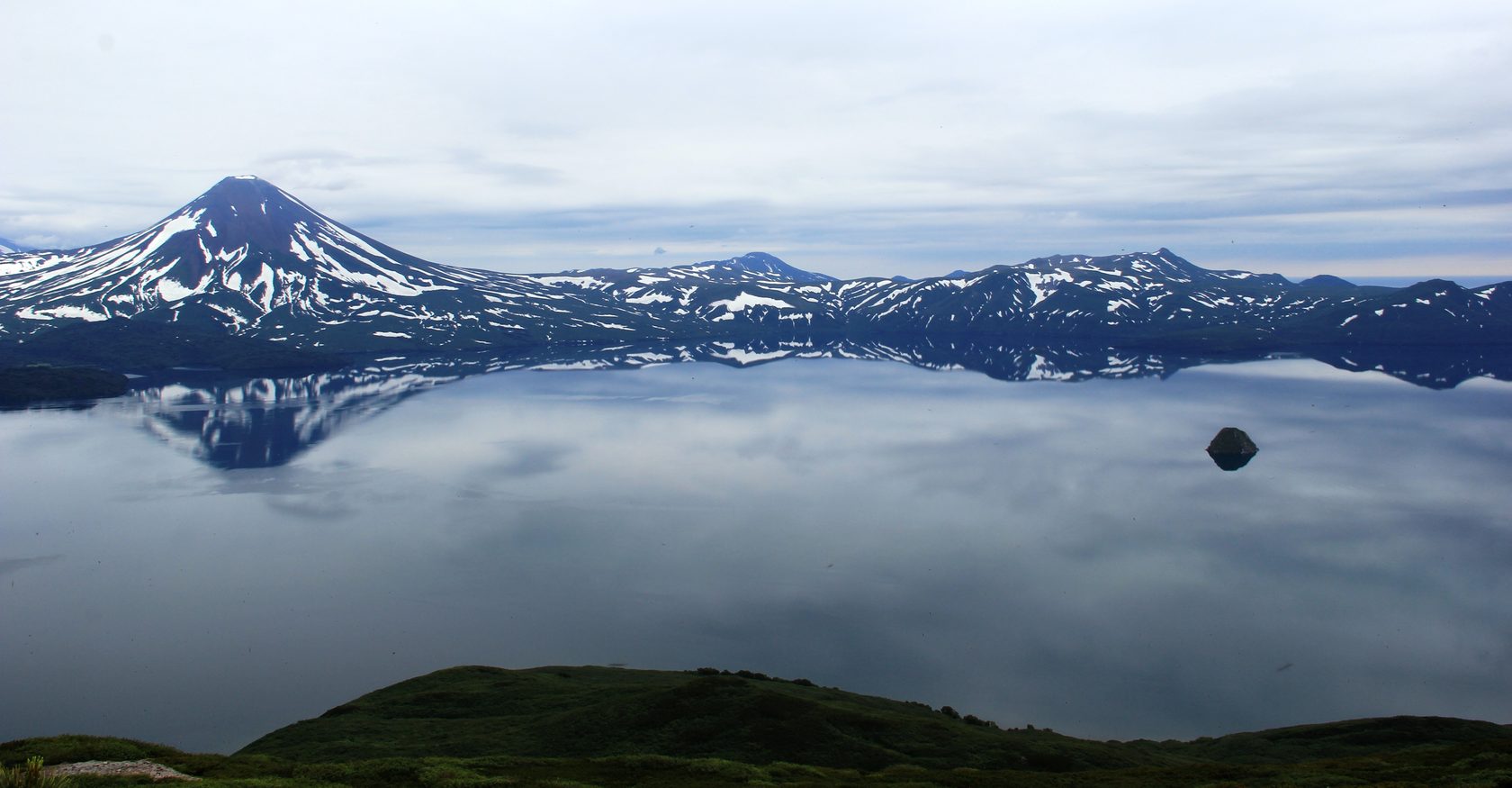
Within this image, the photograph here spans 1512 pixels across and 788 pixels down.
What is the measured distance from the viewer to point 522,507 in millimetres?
100000

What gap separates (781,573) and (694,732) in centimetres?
3403

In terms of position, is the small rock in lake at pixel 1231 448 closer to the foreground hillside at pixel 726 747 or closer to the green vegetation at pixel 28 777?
the foreground hillside at pixel 726 747

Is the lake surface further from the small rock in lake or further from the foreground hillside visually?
the foreground hillside

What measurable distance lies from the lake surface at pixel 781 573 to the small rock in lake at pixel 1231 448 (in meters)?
2.80

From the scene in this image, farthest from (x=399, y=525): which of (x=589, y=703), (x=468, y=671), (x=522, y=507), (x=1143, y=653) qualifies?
(x=1143, y=653)

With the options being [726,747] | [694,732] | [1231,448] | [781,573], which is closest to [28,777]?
[694,732]

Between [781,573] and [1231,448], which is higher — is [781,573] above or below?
below

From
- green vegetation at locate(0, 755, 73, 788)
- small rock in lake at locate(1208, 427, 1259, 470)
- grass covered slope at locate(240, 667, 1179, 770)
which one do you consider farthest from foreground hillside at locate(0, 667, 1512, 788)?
small rock in lake at locate(1208, 427, 1259, 470)

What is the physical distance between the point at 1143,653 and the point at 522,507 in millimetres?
67968

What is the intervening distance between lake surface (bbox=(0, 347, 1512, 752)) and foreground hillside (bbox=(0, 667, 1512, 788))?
6061 millimetres

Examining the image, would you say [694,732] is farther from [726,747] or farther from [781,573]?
[781,573]

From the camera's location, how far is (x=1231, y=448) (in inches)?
5143

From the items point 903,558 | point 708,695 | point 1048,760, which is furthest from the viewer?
point 903,558

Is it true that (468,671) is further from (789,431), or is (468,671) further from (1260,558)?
(789,431)
